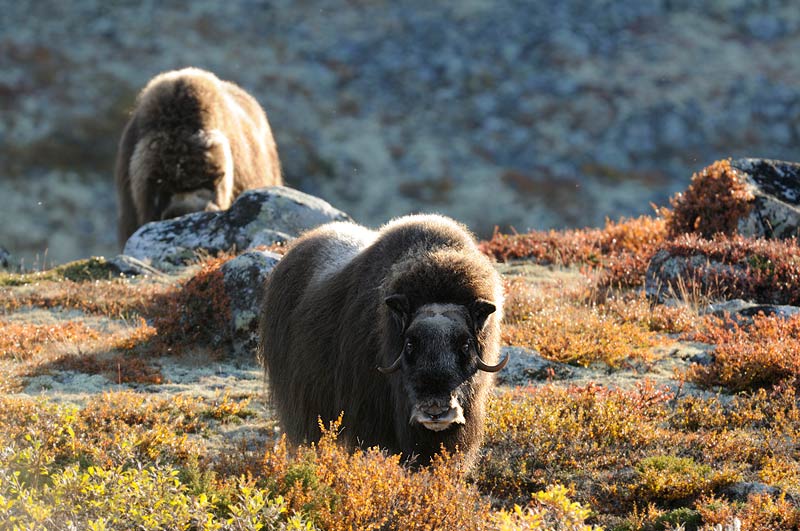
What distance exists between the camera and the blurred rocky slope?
104 feet

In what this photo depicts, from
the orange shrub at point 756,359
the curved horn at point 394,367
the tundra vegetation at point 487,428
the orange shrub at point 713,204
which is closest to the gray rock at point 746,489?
the tundra vegetation at point 487,428

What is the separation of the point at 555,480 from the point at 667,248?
5909 mm

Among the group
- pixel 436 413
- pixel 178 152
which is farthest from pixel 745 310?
pixel 178 152

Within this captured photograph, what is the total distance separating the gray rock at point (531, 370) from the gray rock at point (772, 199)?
16.5 ft

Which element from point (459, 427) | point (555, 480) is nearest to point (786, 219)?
point (555, 480)

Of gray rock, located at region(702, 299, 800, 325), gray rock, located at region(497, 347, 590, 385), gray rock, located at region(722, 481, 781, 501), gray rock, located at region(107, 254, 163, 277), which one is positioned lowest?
gray rock, located at region(107, 254, 163, 277)

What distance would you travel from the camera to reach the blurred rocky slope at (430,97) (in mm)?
31562

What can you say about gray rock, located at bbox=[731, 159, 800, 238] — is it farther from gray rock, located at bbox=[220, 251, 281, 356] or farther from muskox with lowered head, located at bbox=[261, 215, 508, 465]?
muskox with lowered head, located at bbox=[261, 215, 508, 465]

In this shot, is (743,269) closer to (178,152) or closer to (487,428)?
(487,428)

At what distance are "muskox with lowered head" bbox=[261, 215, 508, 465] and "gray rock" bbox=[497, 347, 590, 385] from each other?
2.30 meters

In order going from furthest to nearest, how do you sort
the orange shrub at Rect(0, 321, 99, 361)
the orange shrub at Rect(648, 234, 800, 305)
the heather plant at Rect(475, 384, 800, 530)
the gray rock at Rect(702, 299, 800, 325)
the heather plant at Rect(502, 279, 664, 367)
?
1. the orange shrub at Rect(648, 234, 800, 305)
2. the orange shrub at Rect(0, 321, 99, 361)
3. the gray rock at Rect(702, 299, 800, 325)
4. the heather plant at Rect(502, 279, 664, 367)
5. the heather plant at Rect(475, 384, 800, 530)

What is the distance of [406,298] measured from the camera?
18.1 feet

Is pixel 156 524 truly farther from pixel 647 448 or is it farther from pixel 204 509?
pixel 647 448

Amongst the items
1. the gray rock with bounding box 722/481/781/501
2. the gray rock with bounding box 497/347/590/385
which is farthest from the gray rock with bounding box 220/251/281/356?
the gray rock with bounding box 722/481/781/501
